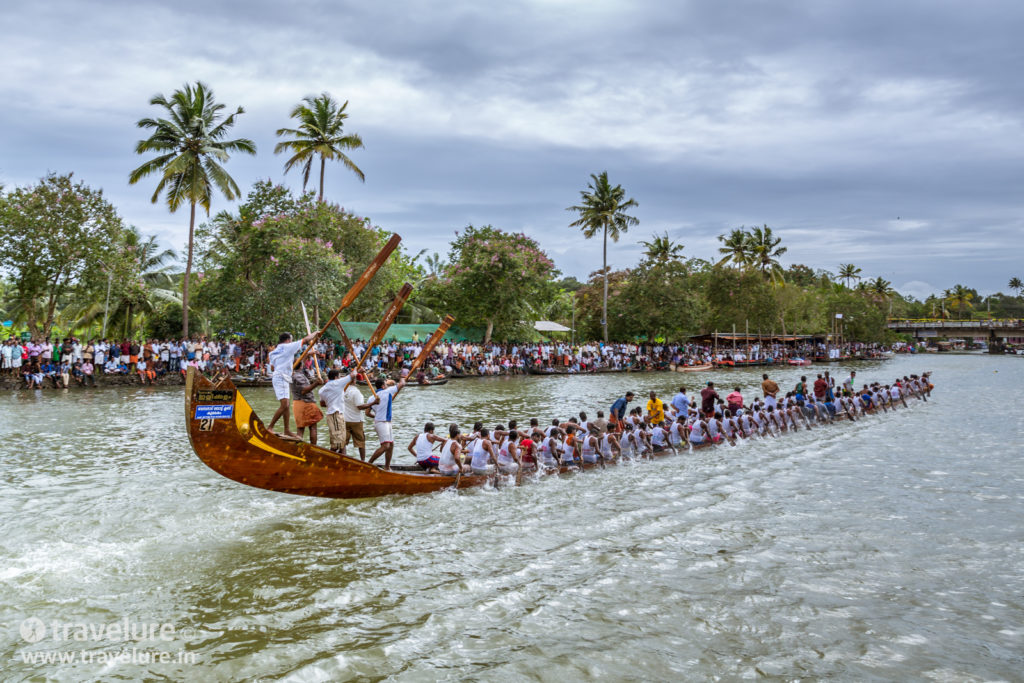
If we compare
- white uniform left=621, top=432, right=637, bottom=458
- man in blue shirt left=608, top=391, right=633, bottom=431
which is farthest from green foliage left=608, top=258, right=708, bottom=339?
white uniform left=621, top=432, right=637, bottom=458

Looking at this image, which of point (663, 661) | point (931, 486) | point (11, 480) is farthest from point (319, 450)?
point (931, 486)

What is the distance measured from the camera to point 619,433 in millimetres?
15773

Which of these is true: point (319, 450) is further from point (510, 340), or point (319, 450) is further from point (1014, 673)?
point (510, 340)

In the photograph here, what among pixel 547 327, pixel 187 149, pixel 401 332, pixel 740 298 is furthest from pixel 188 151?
pixel 740 298

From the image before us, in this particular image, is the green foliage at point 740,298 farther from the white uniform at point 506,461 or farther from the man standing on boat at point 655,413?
the white uniform at point 506,461

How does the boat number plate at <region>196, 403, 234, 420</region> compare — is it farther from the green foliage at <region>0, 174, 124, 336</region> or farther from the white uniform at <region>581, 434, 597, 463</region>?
the green foliage at <region>0, 174, 124, 336</region>

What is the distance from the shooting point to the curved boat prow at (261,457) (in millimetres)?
8836

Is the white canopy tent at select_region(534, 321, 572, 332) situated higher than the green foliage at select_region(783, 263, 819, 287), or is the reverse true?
the green foliage at select_region(783, 263, 819, 287)

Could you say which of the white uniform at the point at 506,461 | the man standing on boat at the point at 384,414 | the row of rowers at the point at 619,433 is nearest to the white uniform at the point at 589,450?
the row of rowers at the point at 619,433

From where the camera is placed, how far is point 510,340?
145 ft

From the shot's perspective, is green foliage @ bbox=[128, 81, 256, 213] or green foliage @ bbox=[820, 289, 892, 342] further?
green foliage @ bbox=[820, 289, 892, 342]

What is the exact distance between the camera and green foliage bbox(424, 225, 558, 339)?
41.3 meters

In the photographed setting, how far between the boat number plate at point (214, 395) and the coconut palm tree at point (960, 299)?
148 meters

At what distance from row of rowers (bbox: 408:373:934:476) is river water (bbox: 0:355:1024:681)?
59cm
